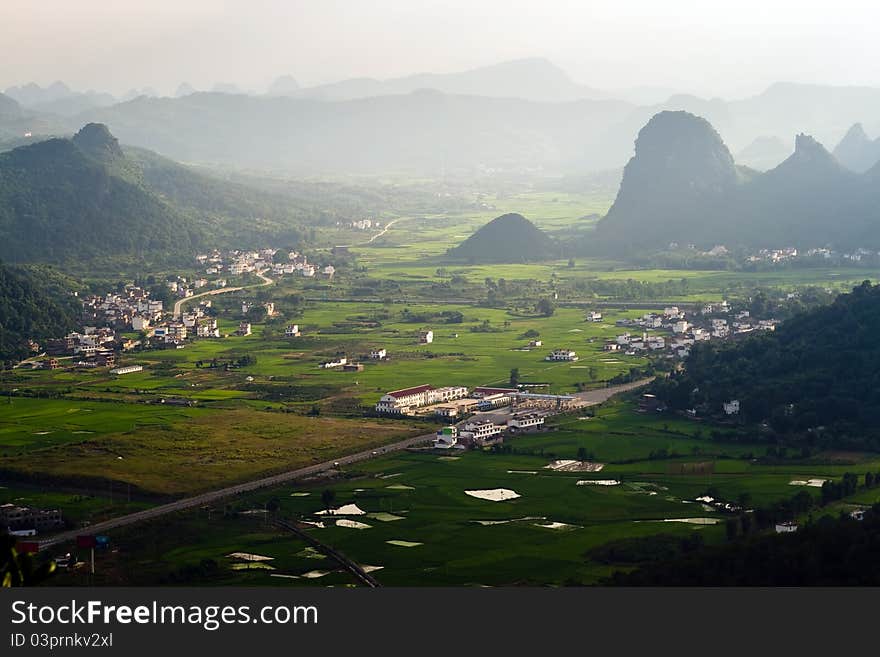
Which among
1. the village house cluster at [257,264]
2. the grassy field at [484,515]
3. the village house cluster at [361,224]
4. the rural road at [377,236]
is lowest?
the grassy field at [484,515]

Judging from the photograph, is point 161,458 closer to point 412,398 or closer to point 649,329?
point 412,398

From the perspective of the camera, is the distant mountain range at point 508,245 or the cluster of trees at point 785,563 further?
the distant mountain range at point 508,245

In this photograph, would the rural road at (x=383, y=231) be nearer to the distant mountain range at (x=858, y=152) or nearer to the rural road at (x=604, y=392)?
the distant mountain range at (x=858, y=152)

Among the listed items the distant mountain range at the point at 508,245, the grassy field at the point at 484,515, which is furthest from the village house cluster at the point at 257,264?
the grassy field at the point at 484,515

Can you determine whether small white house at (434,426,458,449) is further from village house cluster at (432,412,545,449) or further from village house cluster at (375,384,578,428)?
village house cluster at (375,384,578,428)

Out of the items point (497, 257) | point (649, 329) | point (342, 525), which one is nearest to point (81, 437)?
point (342, 525)

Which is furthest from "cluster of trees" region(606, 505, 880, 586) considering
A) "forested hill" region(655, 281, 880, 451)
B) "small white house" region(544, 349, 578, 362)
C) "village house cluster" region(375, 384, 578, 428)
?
"small white house" region(544, 349, 578, 362)

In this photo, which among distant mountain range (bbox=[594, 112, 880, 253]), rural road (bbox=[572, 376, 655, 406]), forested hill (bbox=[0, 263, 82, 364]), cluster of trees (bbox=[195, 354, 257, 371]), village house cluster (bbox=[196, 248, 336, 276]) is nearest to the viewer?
rural road (bbox=[572, 376, 655, 406])
